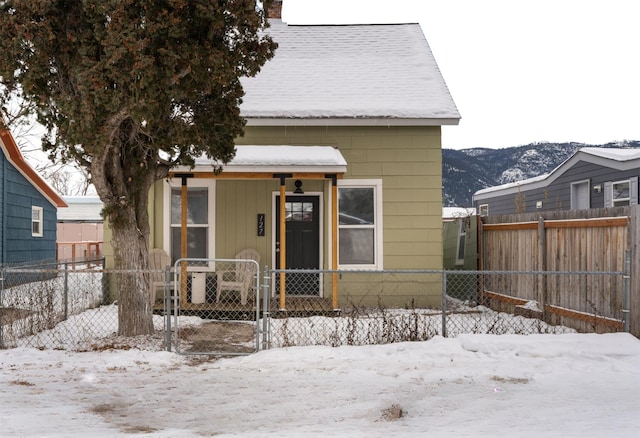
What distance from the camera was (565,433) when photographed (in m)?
4.26

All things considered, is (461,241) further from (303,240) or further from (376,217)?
(303,240)

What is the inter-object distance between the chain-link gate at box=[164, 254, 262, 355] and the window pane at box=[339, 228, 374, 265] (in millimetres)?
2007

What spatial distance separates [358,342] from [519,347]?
207 centimetres

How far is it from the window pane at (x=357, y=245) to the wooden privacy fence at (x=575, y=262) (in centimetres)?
267

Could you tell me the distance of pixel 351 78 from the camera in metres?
12.3

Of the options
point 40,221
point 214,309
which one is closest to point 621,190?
point 214,309

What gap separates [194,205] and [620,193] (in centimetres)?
1125

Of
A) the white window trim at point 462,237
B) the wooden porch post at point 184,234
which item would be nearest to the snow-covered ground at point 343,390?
the wooden porch post at point 184,234

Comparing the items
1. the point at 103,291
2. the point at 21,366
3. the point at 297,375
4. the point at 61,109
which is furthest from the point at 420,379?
the point at 103,291

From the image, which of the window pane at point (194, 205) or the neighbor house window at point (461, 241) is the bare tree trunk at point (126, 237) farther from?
the neighbor house window at point (461, 241)

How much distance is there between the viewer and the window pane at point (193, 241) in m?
11.2

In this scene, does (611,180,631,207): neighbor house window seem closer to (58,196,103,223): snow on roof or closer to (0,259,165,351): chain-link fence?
(0,259,165,351): chain-link fence

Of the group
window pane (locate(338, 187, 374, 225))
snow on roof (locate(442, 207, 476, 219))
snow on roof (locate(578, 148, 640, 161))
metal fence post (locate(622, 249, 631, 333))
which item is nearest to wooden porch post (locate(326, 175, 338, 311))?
window pane (locate(338, 187, 374, 225))

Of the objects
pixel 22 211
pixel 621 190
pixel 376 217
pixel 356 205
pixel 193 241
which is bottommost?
pixel 193 241
